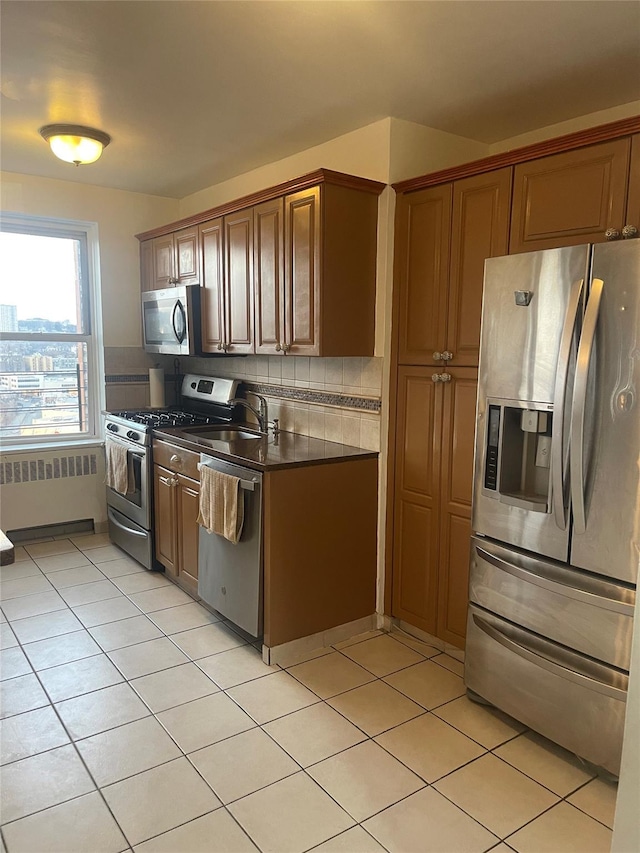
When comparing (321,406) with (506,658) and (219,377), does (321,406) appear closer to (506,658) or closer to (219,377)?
(219,377)

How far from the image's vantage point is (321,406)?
11.4ft

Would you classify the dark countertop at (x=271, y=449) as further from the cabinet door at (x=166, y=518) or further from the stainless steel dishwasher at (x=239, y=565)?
the cabinet door at (x=166, y=518)

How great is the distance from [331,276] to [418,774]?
2.11 m

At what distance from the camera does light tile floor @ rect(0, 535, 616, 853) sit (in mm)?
1861

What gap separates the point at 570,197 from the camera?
7.42ft

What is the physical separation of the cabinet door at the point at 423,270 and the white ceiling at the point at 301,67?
44cm

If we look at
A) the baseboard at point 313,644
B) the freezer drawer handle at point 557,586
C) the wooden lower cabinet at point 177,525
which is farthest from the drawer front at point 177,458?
the freezer drawer handle at point 557,586

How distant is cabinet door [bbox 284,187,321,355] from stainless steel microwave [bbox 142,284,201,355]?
1.01 m

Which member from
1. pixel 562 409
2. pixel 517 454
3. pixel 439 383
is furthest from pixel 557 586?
pixel 439 383

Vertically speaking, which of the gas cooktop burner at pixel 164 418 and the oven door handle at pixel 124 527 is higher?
the gas cooktop burner at pixel 164 418

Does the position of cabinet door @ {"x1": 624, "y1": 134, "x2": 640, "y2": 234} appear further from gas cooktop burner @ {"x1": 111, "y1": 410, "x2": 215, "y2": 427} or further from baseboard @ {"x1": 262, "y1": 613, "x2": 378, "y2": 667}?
gas cooktop burner @ {"x1": 111, "y1": 410, "x2": 215, "y2": 427}

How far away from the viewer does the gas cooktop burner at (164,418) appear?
3848 mm

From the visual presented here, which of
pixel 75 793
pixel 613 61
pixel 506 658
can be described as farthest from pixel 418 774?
pixel 613 61

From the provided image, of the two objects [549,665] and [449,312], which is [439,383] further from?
[549,665]
